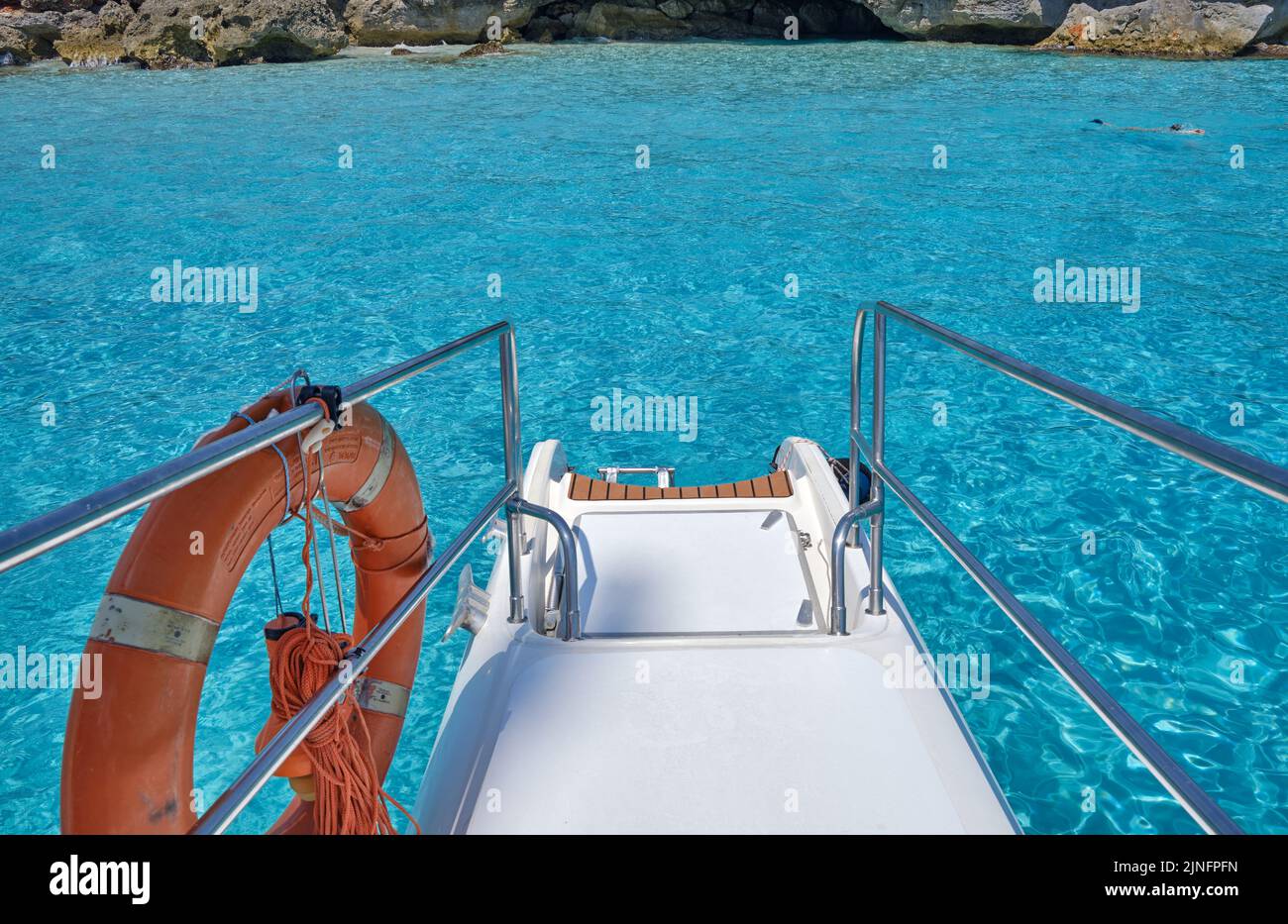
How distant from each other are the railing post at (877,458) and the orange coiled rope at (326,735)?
53.9 inches

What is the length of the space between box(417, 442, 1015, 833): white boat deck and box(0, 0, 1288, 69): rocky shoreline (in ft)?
68.4

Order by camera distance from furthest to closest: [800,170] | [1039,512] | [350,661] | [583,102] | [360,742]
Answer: [583,102]
[800,170]
[1039,512]
[360,742]
[350,661]

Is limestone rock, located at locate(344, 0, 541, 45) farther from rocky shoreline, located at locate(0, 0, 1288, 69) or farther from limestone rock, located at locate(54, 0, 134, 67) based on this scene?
→ limestone rock, located at locate(54, 0, 134, 67)

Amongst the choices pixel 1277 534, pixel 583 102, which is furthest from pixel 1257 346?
pixel 583 102

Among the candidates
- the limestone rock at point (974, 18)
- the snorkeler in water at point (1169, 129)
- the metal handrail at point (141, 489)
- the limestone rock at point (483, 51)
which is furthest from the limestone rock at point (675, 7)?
the metal handrail at point (141, 489)

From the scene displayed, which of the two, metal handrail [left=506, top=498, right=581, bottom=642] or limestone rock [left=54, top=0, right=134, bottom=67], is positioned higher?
limestone rock [left=54, top=0, right=134, bottom=67]

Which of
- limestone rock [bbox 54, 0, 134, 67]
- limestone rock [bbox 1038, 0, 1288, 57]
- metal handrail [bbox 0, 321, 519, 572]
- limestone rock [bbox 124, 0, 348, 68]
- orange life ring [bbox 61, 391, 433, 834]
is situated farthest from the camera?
limestone rock [bbox 54, 0, 134, 67]

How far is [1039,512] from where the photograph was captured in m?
4.53

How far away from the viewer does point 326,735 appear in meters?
1.71

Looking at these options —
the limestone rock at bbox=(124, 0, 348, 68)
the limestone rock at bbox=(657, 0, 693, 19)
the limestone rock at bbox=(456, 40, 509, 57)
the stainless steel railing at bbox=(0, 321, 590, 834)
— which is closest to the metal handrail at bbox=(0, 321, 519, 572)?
the stainless steel railing at bbox=(0, 321, 590, 834)

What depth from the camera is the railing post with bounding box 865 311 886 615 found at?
248 cm

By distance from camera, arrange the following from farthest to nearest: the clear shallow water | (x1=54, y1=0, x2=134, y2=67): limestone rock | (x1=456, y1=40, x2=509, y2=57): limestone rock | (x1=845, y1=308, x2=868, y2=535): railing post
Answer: (x1=54, y1=0, x2=134, y2=67): limestone rock
(x1=456, y1=40, x2=509, y2=57): limestone rock
the clear shallow water
(x1=845, y1=308, x2=868, y2=535): railing post
